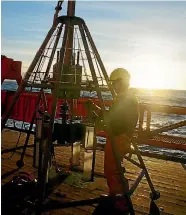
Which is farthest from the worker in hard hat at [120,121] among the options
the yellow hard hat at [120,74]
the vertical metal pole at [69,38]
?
the vertical metal pole at [69,38]

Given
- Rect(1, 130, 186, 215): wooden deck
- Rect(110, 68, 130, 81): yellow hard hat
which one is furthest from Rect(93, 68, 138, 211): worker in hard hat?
Rect(1, 130, 186, 215): wooden deck

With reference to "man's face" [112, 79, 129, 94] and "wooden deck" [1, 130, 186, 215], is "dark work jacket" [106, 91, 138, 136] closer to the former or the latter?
"man's face" [112, 79, 129, 94]

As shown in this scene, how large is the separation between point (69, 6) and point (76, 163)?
4115 mm

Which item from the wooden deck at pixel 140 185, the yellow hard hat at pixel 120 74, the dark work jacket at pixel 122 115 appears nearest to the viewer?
the dark work jacket at pixel 122 115

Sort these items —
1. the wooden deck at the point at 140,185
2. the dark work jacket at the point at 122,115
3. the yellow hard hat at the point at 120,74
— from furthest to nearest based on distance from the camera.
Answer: the wooden deck at the point at 140,185
the yellow hard hat at the point at 120,74
the dark work jacket at the point at 122,115

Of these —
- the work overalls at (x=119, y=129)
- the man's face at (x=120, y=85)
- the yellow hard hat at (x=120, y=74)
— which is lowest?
the work overalls at (x=119, y=129)

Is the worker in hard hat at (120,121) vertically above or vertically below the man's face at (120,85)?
below

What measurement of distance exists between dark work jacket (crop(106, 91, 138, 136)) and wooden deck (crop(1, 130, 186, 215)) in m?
1.71

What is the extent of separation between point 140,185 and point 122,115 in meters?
2.66

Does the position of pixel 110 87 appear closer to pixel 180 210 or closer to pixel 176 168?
pixel 180 210

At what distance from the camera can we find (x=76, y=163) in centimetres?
729

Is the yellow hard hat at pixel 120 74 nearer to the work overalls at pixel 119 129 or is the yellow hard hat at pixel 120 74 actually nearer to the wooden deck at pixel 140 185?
the work overalls at pixel 119 129

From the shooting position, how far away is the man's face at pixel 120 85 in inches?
201

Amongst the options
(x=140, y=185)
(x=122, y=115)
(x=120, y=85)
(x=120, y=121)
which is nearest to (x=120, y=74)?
(x=120, y=85)
